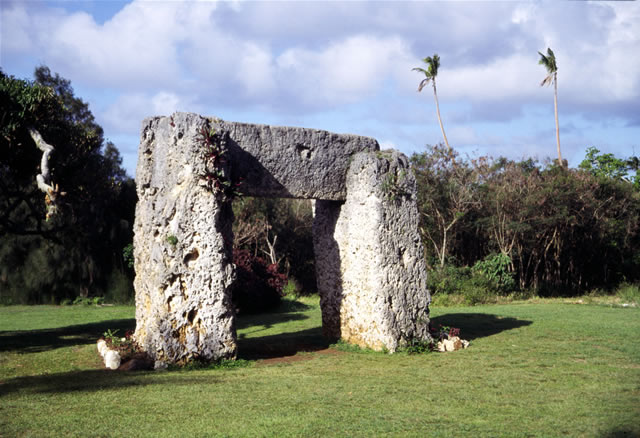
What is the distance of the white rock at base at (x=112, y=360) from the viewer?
8.84 m

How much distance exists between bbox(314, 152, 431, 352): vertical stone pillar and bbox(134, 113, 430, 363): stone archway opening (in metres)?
0.02

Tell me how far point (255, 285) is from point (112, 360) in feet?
27.1

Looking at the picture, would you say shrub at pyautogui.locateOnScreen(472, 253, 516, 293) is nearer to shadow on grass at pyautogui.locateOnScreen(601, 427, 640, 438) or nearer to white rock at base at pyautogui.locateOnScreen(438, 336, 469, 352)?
white rock at base at pyautogui.locateOnScreen(438, 336, 469, 352)

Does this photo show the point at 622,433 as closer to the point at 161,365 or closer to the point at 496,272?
the point at 161,365

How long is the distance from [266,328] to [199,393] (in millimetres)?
6813

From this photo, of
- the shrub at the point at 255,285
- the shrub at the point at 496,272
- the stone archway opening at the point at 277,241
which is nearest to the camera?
the shrub at the point at 255,285

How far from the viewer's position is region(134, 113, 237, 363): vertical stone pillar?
8734 mm

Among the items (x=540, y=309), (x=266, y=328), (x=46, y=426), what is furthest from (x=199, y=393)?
(x=540, y=309)

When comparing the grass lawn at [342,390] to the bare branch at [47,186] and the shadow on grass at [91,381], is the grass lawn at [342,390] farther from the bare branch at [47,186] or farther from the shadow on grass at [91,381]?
the bare branch at [47,186]

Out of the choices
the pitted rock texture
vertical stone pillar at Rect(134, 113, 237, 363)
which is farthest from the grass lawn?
the pitted rock texture

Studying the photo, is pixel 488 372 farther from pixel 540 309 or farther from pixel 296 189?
pixel 540 309

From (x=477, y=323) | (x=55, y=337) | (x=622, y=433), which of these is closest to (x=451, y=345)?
(x=477, y=323)

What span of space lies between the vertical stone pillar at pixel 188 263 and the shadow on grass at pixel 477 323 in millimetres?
5140

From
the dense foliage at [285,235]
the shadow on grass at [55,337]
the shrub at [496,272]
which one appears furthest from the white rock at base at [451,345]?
the dense foliage at [285,235]
